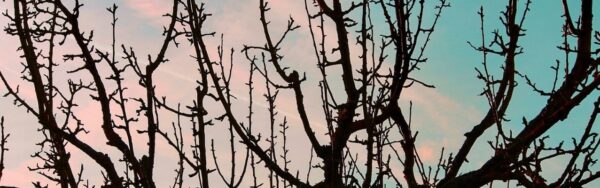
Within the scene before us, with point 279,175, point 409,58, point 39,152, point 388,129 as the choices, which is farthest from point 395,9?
point 39,152

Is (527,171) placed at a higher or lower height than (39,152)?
lower

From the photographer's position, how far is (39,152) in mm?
5082

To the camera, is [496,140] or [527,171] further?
[496,140]

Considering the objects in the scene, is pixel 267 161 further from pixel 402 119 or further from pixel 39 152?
pixel 39 152

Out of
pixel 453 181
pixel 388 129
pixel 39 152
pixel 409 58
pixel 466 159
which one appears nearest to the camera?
pixel 409 58

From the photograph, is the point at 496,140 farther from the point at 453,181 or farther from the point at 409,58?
the point at 409,58

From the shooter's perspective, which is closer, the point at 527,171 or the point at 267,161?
the point at 527,171

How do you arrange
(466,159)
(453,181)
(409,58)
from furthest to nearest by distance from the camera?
(466,159) → (453,181) → (409,58)

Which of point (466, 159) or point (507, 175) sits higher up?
point (466, 159)

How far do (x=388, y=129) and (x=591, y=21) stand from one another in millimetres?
1314

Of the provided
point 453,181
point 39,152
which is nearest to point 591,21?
point 453,181

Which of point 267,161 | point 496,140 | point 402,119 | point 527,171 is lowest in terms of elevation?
point 527,171

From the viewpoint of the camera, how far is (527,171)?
3.37 meters

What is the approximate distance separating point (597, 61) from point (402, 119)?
1.26 metres
